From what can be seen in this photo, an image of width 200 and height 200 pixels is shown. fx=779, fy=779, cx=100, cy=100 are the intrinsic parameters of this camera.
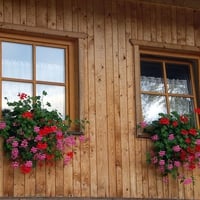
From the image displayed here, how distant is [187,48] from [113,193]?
2.08 m

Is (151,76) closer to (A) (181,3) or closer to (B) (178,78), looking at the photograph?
(B) (178,78)

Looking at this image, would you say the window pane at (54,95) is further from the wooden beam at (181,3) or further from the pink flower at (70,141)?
the wooden beam at (181,3)

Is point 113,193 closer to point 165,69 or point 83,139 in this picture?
point 83,139

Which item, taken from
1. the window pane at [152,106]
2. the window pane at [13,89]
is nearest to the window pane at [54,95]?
the window pane at [13,89]

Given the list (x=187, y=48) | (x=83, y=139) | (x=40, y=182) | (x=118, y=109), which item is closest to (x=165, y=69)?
(x=187, y=48)

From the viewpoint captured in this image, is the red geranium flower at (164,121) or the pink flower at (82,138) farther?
the red geranium flower at (164,121)

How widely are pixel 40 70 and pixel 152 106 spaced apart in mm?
1411

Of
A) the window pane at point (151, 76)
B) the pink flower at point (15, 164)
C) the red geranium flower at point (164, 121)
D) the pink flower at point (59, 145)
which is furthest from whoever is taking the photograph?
the window pane at point (151, 76)

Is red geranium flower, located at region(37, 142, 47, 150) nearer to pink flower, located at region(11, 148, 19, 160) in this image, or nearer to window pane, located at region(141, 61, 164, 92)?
pink flower, located at region(11, 148, 19, 160)

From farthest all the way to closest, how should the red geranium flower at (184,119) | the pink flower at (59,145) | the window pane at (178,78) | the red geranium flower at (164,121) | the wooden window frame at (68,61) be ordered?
1. the window pane at (178,78)
2. the red geranium flower at (184,119)
3. the red geranium flower at (164,121)
4. the wooden window frame at (68,61)
5. the pink flower at (59,145)

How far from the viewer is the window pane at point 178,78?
30.2 ft

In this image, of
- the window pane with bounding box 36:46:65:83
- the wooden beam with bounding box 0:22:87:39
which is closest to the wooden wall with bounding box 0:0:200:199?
the wooden beam with bounding box 0:22:87:39

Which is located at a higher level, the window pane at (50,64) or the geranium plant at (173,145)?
the window pane at (50,64)

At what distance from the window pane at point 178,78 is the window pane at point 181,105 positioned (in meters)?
0.10
